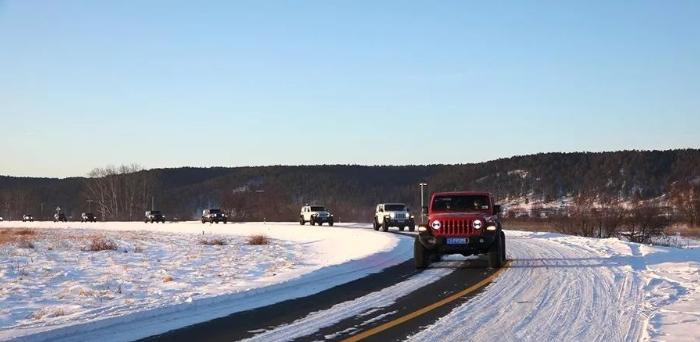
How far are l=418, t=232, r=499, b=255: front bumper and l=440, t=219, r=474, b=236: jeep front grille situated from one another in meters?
0.15

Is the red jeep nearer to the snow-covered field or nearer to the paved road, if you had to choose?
the snow-covered field

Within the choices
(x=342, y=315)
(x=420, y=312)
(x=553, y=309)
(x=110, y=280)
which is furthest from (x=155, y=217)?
(x=553, y=309)

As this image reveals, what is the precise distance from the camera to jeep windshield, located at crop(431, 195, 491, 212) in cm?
1872

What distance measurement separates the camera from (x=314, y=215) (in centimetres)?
6003

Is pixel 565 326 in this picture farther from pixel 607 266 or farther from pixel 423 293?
pixel 607 266

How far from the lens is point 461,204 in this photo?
18891 mm

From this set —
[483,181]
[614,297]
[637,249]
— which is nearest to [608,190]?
[483,181]

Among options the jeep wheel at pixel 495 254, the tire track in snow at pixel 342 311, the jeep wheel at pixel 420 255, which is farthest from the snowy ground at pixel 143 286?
the jeep wheel at pixel 495 254

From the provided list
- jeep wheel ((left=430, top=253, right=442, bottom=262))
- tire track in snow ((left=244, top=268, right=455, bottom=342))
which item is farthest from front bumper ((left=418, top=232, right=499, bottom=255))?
tire track in snow ((left=244, top=268, right=455, bottom=342))

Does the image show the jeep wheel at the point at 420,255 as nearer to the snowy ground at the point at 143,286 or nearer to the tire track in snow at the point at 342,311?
the snowy ground at the point at 143,286

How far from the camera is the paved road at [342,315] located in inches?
343

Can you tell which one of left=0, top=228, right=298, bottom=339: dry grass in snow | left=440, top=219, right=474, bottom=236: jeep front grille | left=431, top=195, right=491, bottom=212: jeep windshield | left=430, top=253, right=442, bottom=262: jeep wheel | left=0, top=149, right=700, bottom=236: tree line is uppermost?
left=0, top=149, right=700, bottom=236: tree line

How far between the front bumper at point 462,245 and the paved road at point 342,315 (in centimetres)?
233

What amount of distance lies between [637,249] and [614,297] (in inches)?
538
